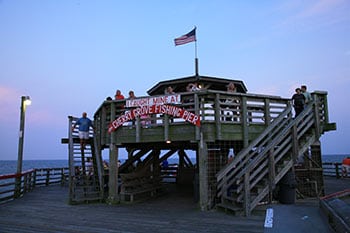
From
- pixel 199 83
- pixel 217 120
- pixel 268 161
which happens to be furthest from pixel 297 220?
pixel 199 83

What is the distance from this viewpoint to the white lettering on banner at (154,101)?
909 cm

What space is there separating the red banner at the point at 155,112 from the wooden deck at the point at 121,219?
3003mm

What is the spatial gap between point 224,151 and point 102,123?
534 centimetres

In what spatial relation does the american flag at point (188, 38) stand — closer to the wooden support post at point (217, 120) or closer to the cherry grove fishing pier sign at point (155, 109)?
the cherry grove fishing pier sign at point (155, 109)

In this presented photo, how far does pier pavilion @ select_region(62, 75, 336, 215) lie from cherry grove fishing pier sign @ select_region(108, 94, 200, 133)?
0.11 feet

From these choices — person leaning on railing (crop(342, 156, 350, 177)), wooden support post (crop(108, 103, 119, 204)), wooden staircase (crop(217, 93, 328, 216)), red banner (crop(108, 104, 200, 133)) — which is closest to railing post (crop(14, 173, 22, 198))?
wooden support post (crop(108, 103, 119, 204))

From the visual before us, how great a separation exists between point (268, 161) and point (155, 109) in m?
4.28

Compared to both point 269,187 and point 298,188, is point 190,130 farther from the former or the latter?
point 298,188

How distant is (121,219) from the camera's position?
281 inches

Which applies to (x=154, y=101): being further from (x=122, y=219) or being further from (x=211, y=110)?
(x=122, y=219)

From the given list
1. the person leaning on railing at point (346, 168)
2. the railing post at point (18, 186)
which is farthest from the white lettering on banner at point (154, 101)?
the person leaning on railing at point (346, 168)

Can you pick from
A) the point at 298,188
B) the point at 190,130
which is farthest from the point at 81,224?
the point at 298,188

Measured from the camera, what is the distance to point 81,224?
6.64 meters

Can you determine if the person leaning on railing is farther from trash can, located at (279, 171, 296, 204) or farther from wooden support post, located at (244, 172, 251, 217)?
wooden support post, located at (244, 172, 251, 217)
